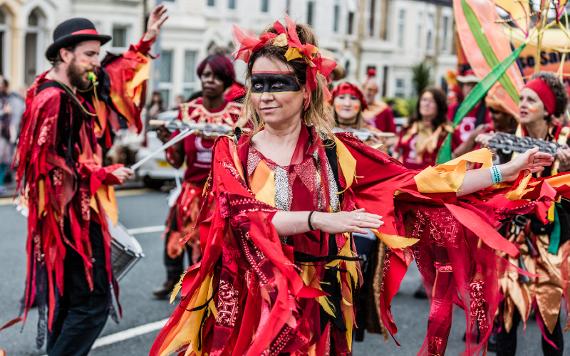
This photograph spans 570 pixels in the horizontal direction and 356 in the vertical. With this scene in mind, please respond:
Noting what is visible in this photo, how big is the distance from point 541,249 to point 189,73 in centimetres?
2141

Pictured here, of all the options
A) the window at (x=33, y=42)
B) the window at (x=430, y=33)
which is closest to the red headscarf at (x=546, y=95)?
the window at (x=33, y=42)

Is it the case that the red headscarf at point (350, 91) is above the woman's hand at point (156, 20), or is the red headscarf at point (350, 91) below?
below

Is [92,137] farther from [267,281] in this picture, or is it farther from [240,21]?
[240,21]

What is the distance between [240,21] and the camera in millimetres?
27828

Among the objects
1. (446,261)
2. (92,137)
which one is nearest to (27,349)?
(92,137)

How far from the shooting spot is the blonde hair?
12.2 feet

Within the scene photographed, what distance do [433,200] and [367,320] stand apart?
2.93 meters

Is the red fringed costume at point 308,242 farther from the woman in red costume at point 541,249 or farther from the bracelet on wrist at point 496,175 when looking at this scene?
the woman in red costume at point 541,249

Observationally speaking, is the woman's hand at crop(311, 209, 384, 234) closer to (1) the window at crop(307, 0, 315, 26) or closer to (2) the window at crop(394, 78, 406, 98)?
(1) the window at crop(307, 0, 315, 26)

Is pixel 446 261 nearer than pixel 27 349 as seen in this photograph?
Yes

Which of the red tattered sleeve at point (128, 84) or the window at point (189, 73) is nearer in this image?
the red tattered sleeve at point (128, 84)

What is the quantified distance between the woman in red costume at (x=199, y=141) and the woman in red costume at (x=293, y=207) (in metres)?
3.24

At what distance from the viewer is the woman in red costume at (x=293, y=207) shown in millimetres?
3590

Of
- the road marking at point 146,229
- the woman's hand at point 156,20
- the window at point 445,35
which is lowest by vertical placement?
the road marking at point 146,229
